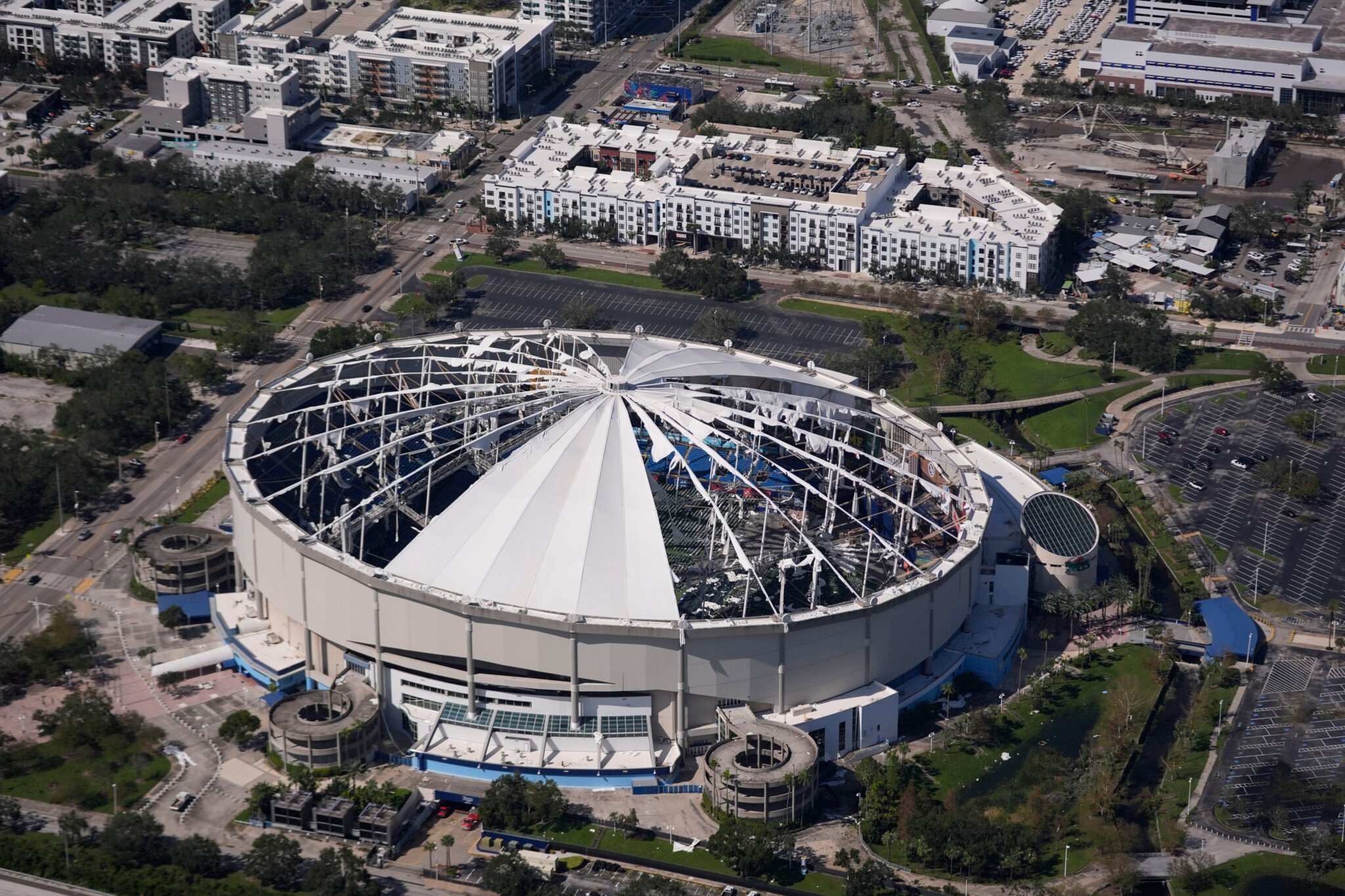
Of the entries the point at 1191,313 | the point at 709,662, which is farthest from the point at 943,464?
the point at 1191,313

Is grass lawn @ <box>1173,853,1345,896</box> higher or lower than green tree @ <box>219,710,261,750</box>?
lower

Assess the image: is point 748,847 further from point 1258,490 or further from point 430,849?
point 1258,490

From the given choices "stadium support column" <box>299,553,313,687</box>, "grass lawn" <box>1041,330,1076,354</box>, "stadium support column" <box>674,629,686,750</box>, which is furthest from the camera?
"grass lawn" <box>1041,330,1076,354</box>

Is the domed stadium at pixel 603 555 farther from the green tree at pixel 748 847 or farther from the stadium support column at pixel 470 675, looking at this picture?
the green tree at pixel 748 847

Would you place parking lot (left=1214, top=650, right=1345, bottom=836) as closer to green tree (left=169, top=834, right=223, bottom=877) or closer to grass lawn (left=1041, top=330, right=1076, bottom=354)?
grass lawn (left=1041, top=330, right=1076, bottom=354)

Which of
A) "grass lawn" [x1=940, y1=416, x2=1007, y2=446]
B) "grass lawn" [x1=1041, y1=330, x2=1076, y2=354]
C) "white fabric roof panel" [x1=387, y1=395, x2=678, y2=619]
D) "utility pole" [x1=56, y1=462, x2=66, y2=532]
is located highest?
"white fabric roof panel" [x1=387, y1=395, x2=678, y2=619]

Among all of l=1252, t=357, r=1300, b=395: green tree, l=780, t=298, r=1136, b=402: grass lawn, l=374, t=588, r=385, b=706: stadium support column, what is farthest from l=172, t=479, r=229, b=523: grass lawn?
l=1252, t=357, r=1300, b=395: green tree

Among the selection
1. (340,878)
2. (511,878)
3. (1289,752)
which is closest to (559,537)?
(511,878)
